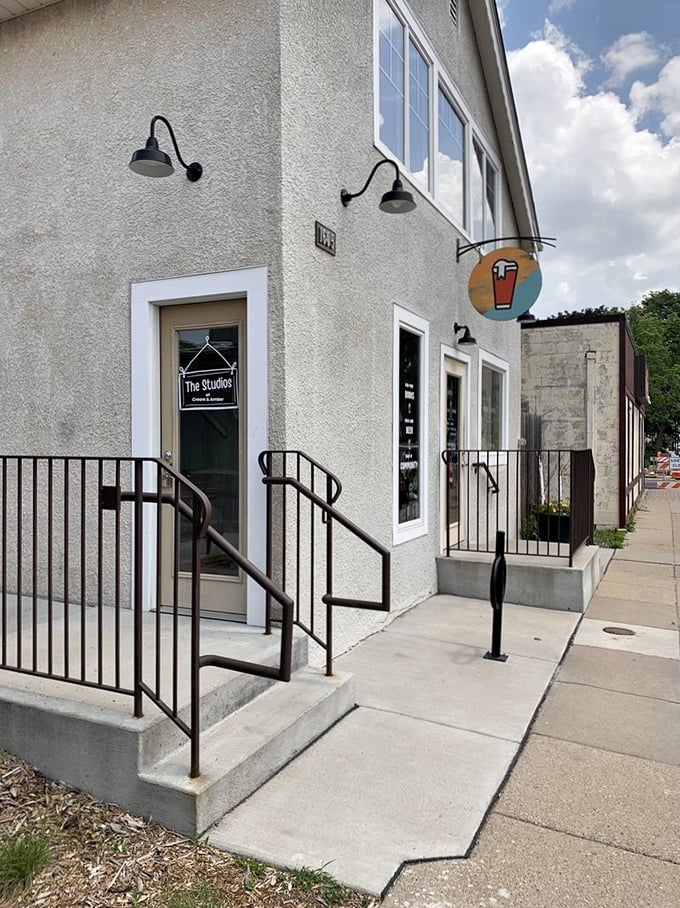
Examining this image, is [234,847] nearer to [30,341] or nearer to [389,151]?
[30,341]

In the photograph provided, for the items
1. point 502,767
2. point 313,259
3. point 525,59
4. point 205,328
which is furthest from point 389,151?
point 525,59

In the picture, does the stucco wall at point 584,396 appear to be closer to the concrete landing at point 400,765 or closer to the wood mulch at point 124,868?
the concrete landing at point 400,765

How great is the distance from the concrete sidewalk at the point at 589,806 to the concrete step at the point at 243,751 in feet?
2.51

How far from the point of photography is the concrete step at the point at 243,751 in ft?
8.35

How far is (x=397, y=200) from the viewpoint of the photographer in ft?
14.5

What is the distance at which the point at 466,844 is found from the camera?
259 centimetres

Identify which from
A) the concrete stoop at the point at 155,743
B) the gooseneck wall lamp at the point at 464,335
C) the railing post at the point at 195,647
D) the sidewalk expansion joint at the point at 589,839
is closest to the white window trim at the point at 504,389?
the gooseneck wall lamp at the point at 464,335

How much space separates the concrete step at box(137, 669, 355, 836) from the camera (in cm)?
254

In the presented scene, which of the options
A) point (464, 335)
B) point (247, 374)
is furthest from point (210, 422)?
point (464, 335)

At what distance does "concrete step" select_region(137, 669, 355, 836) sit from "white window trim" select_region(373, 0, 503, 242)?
Result: 13.7 feet

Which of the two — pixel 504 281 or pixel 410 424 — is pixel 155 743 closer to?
pixel 410 424

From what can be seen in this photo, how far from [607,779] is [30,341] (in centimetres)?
461

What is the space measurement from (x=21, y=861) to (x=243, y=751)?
2.95 feet

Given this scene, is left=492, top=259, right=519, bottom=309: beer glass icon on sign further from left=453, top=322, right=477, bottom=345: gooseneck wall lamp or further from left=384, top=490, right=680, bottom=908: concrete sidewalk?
left=384, top=490, right=680, bottom=908: concrete sidewalk
